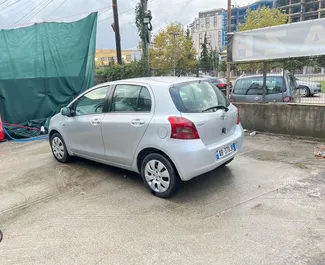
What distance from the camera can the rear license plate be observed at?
3711 millimetres

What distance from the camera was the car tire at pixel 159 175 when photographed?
359cm

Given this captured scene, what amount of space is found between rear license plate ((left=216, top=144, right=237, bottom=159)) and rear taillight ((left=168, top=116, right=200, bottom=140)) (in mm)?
492

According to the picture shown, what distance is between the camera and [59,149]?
17.6 feet

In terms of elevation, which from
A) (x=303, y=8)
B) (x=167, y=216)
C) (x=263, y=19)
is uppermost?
(x=303, y=8)

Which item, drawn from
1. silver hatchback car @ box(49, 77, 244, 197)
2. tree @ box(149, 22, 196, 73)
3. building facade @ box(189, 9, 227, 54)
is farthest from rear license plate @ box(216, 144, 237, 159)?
building facade @ box(189, 9, 227, 54)

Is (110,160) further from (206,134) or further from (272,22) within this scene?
(272,22)

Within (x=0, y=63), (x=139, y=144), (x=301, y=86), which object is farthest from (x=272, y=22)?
(x=139, y=144)

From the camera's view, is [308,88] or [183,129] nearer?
[183,129]

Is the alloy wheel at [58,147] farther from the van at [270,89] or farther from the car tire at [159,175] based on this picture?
the van at [270,89]

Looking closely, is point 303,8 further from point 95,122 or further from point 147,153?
point 147,153

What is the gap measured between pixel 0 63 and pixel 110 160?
5380mm

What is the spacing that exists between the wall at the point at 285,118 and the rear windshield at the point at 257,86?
2.97ft

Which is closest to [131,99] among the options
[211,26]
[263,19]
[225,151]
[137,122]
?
[137,122]

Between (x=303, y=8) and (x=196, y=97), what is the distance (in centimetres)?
9039
